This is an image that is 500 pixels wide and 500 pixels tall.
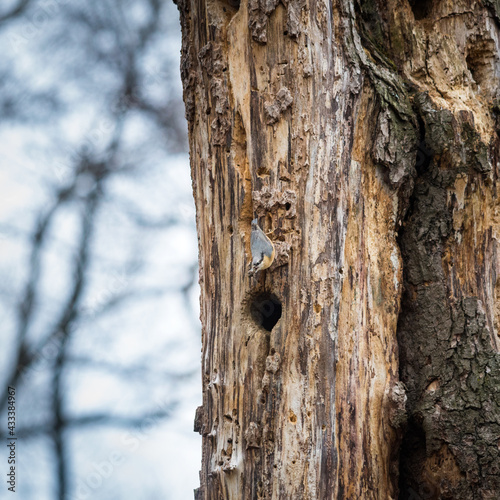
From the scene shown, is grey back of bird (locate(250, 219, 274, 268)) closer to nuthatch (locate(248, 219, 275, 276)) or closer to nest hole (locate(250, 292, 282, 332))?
nuthatch (locate(248, 219, 275, 276))

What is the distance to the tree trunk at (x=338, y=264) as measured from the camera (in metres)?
1.21

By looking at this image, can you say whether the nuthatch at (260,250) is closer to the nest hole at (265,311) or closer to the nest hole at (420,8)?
the nest hole at (265,311)

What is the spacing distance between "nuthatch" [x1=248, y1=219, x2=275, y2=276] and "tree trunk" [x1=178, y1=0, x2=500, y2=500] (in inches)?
1.1

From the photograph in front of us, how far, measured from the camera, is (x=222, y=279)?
1339 millimetres

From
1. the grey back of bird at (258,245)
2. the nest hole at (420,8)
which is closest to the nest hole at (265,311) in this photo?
the grey back of bird at (258,245)

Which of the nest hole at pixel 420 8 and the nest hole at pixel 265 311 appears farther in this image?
the nest hole at pixel 420 8

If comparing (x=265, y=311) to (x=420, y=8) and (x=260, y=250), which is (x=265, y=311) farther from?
(x=420, y=8)

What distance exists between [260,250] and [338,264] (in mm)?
185

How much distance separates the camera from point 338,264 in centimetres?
124

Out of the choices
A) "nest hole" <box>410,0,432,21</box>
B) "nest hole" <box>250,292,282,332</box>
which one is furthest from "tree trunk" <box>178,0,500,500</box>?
"nest hole" <box>410,0,432,21</box>

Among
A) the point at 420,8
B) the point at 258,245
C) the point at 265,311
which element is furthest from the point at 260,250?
the point at 420,8

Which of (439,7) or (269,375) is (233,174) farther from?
(439,7)

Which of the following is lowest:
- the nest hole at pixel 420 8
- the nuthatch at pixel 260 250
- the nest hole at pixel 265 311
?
the nest hole at pixel 265 311

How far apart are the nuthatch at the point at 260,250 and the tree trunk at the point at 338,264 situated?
1.1 inches
